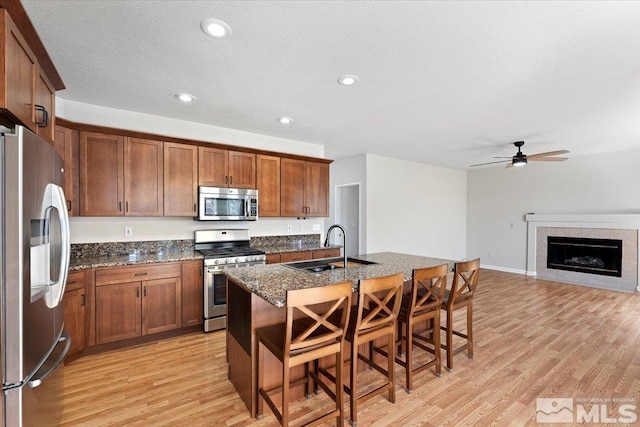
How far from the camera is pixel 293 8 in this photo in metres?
1.71

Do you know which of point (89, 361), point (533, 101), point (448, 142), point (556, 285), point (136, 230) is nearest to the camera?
point (89, 361)

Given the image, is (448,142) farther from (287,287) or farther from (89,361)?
(89,361)

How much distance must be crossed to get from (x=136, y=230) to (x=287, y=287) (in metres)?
2.67

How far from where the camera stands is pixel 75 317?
2666 millimetres

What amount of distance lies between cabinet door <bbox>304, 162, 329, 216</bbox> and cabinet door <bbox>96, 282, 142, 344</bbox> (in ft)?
8.45

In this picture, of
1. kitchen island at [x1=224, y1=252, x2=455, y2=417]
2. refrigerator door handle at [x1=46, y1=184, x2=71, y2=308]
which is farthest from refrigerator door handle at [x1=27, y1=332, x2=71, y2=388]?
kitchen island at [x1=224, y1=252, x2=455, y2=417]

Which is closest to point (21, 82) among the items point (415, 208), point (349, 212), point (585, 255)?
point (349, 212)

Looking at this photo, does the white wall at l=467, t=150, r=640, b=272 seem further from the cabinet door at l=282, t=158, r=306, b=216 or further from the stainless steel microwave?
the stainless steel microwave

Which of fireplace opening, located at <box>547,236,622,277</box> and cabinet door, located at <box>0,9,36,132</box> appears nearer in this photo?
cabinet door, located at <box>0,9,36,132</box>

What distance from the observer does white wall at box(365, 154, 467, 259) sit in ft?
19.1

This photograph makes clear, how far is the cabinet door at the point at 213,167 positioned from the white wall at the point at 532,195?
6521 mm

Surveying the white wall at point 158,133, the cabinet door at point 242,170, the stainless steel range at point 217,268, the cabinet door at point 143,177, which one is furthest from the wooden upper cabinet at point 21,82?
the cabinet door at point 242,170

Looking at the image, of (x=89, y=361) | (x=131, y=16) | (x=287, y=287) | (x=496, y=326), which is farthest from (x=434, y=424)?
(x=131, y=16)

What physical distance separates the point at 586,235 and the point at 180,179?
7.46 metres
